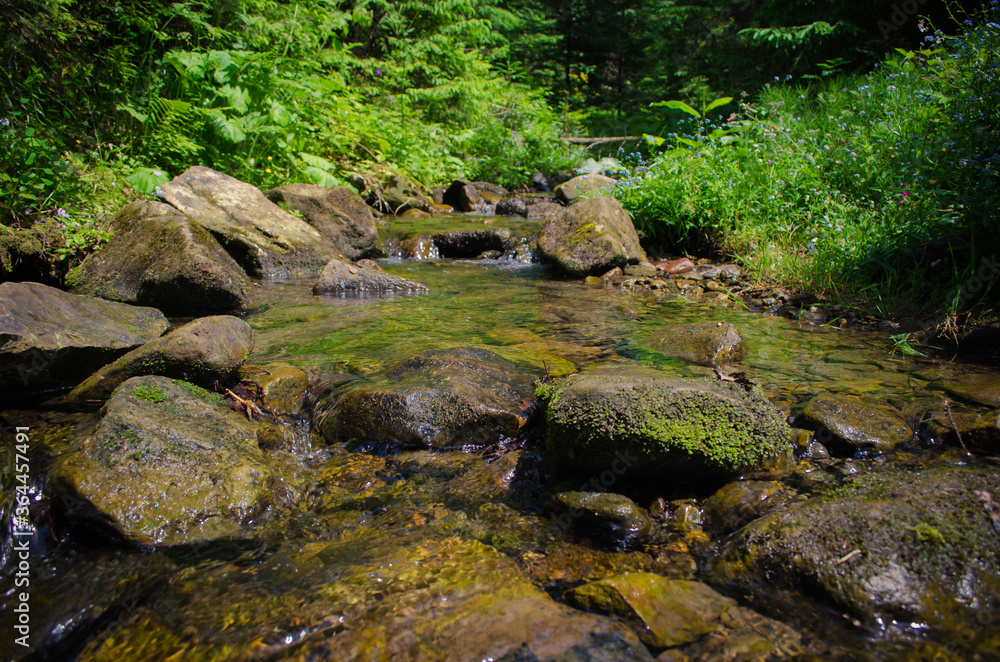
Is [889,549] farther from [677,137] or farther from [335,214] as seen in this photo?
[677,137]

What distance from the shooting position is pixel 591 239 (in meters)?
6.95

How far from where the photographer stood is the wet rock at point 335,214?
7.80 m

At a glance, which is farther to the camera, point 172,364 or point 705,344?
point 705,344

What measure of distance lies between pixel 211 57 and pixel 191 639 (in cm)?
780

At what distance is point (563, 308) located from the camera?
545 cm

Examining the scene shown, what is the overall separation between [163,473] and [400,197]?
381 inches

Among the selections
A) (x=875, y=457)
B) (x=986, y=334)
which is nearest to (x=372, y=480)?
(x=875, y=457)

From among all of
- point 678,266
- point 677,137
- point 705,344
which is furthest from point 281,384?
point 677,137

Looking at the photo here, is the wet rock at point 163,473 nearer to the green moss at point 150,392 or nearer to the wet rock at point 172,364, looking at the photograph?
the green moss at point 150,392

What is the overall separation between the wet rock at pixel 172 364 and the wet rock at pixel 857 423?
329 centimetres

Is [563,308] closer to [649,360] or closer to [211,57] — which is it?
[649,360]

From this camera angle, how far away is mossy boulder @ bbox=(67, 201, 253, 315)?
15.9 ft

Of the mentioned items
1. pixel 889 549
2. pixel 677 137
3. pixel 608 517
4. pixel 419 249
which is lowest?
pixel 608 517

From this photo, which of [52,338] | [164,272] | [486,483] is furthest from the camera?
[164,272]
